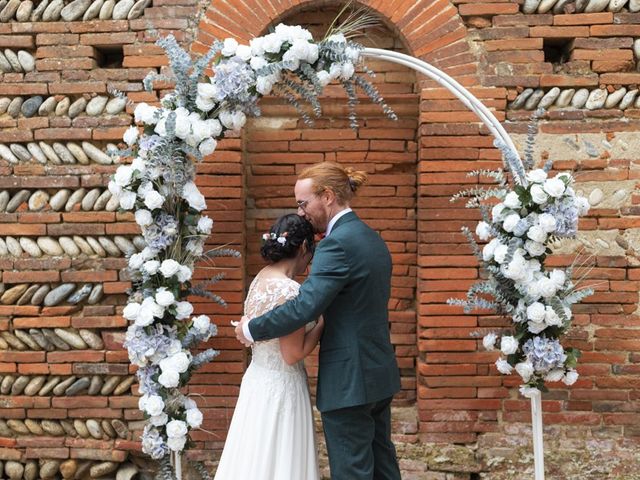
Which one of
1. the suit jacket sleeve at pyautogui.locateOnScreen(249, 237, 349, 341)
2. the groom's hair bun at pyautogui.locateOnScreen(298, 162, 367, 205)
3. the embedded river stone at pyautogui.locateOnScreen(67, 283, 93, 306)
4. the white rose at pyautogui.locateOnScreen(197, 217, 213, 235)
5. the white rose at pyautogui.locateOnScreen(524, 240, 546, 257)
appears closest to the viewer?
the suit jacket sleeve at pyautogui.locateOnScreen(249, 237, 349, 341)

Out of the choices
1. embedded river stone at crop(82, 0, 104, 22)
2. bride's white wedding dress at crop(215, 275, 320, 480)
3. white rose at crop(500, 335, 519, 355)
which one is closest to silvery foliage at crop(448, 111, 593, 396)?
white rose at crop(500, 335, 519, 355)

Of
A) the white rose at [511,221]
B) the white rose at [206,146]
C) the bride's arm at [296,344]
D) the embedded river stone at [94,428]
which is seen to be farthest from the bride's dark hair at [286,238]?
the embedded river stone at [94,428]

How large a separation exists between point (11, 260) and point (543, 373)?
341 cm

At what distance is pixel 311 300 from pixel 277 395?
57 cm

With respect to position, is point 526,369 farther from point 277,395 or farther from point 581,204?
point 277,395

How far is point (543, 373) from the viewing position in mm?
3336

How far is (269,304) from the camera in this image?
3.00m

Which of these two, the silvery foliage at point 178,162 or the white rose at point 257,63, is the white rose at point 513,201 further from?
the white rose at point 257,63

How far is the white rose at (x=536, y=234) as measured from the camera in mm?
3145

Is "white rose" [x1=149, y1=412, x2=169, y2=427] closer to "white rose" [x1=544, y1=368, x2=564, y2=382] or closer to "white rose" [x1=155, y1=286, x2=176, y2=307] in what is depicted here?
"white rose" [x1=155, y1=286, x2=176, y2=307]

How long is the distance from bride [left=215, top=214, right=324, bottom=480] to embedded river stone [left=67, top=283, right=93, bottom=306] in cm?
141

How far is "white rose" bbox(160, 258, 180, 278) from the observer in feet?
10.8

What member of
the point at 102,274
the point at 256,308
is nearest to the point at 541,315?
the point at 256,308

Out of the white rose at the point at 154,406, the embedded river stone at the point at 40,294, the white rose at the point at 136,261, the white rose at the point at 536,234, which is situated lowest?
the white rose at the point at 154,406
